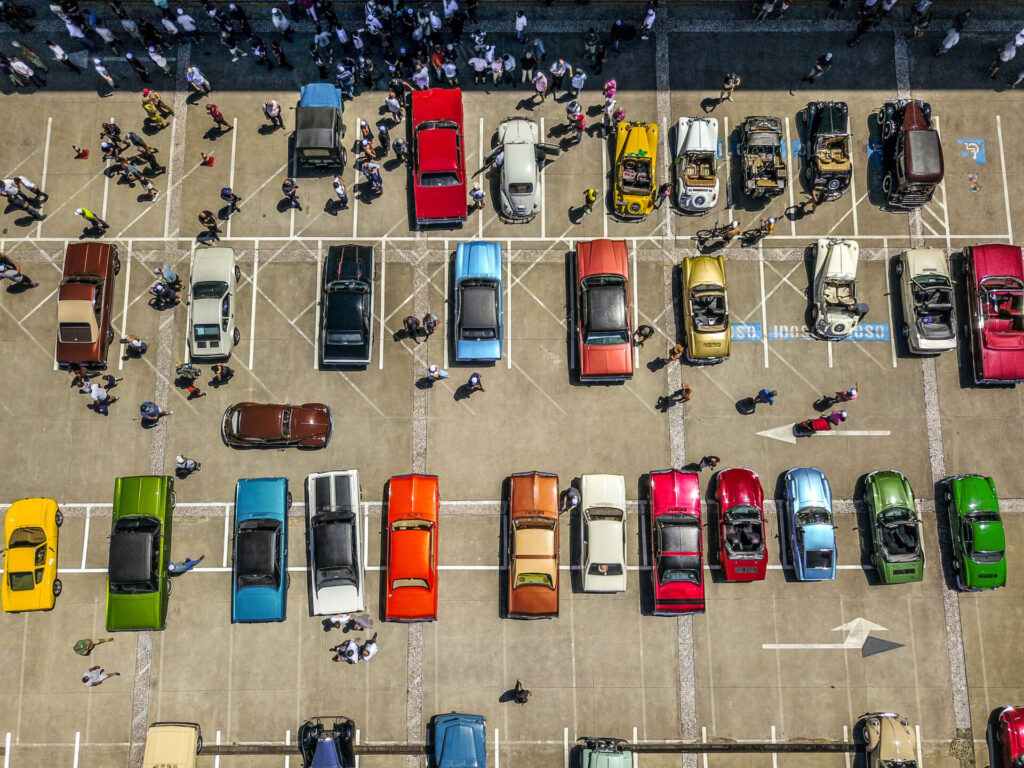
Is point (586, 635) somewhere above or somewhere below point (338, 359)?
below

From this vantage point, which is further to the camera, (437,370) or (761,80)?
(761,80)

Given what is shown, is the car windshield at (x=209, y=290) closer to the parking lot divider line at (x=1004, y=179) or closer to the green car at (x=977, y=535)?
the green car at (x=977, y=535)

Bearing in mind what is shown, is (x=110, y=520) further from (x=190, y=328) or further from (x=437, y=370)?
(x=437, y=370)

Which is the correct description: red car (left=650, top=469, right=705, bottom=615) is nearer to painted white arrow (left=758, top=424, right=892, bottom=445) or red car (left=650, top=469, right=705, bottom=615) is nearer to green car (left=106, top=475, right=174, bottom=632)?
painted white arrow (left=758, top=424, right=892, bottom=445)

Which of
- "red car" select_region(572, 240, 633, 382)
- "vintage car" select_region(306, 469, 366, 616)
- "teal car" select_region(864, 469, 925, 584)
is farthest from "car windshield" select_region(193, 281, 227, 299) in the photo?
"teal car" select_region(864, 469, 925, 584)

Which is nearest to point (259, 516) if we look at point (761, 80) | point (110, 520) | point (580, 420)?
point (110, 520)

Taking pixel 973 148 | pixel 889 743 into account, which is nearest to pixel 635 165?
pixel 973 148

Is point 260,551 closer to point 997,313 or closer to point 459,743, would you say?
point 459,743
